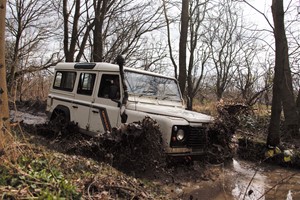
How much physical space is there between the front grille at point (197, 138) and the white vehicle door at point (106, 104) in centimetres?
159

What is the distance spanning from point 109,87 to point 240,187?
339 centimetres

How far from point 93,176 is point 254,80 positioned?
18611 millimetres

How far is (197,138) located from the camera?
592 centimetres

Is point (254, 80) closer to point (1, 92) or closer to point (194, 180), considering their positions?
point (194, 180)

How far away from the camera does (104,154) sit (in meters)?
5.64

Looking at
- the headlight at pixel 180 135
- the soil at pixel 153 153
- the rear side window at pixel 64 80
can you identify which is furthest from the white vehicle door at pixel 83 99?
the headlight at pixel 180 135

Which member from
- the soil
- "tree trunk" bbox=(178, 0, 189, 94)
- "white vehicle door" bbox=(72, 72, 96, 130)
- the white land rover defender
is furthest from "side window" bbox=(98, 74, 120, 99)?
"tree trunk" bbox=(178, 0, 189, 94)

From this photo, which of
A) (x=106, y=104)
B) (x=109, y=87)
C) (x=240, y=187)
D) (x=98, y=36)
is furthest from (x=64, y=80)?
(x=98, y=36)

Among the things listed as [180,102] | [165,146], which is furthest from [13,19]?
[165,146]

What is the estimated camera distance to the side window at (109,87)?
6.55 m

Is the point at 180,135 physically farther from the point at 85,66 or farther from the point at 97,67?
the point at 85,66

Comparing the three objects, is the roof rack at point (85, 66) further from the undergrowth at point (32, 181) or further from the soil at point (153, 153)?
the undergrowth at point (32, 181)

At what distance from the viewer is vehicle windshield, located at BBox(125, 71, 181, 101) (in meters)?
6.79

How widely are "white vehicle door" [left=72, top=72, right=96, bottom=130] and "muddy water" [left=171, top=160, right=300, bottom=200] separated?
3113mm
